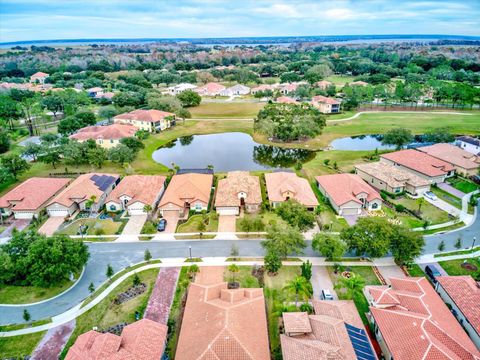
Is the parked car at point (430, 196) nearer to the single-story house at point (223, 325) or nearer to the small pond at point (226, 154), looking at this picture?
the small pond at point (226, 154)

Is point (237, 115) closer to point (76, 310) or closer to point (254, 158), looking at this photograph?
point (254, 158)

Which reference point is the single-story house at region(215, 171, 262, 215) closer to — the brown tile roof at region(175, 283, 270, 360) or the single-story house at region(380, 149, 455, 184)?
the brown tile roof at region(175, 283, 270, 360)

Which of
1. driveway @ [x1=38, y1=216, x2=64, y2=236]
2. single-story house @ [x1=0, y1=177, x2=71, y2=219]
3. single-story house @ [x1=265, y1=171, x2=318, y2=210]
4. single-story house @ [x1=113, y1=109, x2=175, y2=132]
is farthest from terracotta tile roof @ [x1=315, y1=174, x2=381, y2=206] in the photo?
single-story house @ [x1=113, y1=109, x2=175, y2=132]

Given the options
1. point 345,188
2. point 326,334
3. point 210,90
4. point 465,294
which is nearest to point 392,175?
point 345,188

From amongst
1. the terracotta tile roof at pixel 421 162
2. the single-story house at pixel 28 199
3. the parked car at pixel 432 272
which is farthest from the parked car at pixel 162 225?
the terracotta tile roof at pixel 421 162

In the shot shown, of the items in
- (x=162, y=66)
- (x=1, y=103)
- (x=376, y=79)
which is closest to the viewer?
(x=1, y=103)

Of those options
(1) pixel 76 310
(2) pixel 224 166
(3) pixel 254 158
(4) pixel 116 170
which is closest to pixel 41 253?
(1) pixel 76 310
